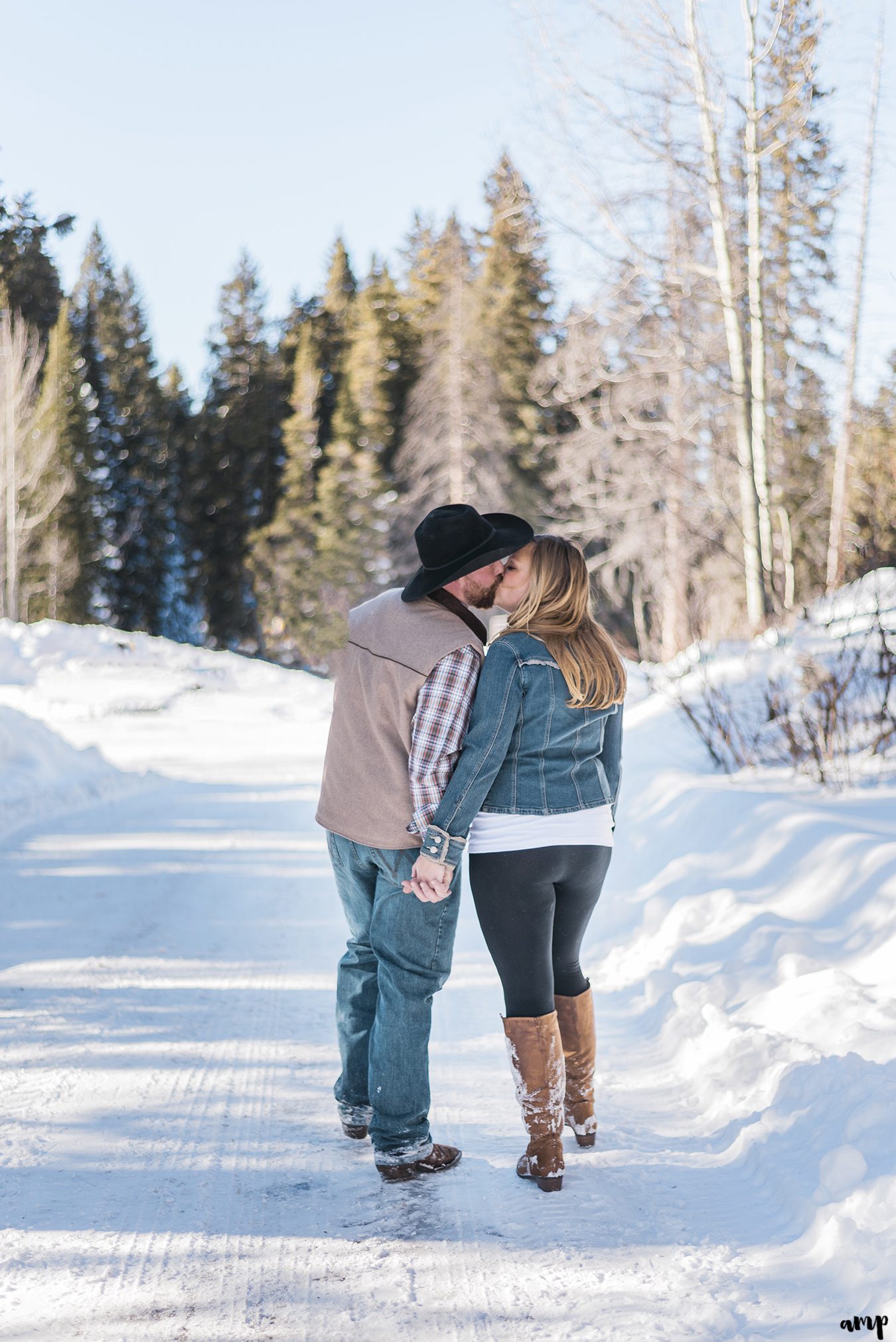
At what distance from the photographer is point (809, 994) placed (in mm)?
3795

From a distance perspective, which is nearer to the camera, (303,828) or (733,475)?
(303,828)

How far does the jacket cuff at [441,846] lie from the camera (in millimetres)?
2867

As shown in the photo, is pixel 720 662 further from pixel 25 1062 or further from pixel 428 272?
pixel 428 272

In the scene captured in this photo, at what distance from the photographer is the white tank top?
116 inches

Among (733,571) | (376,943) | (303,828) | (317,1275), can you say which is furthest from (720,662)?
(733,571)

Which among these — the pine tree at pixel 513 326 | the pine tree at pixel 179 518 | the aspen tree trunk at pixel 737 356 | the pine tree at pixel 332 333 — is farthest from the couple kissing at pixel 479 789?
the pine tree at pixel 179 518

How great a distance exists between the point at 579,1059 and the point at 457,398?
2736cm

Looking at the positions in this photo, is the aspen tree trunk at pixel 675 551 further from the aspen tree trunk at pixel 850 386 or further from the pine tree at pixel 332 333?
the pine tree at pixel 332 333

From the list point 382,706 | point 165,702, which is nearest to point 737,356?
point 382,706

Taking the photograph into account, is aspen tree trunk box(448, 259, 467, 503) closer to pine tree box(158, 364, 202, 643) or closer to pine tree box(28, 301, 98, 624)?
pine tree box(28, 301, 98, 624)

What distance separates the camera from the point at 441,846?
287cm

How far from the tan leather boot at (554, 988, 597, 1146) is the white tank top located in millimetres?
564

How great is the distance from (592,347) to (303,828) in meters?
7.95

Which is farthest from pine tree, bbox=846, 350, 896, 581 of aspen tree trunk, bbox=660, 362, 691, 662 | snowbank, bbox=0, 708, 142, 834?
snowbank, bbox=0, 708, 142, 834
